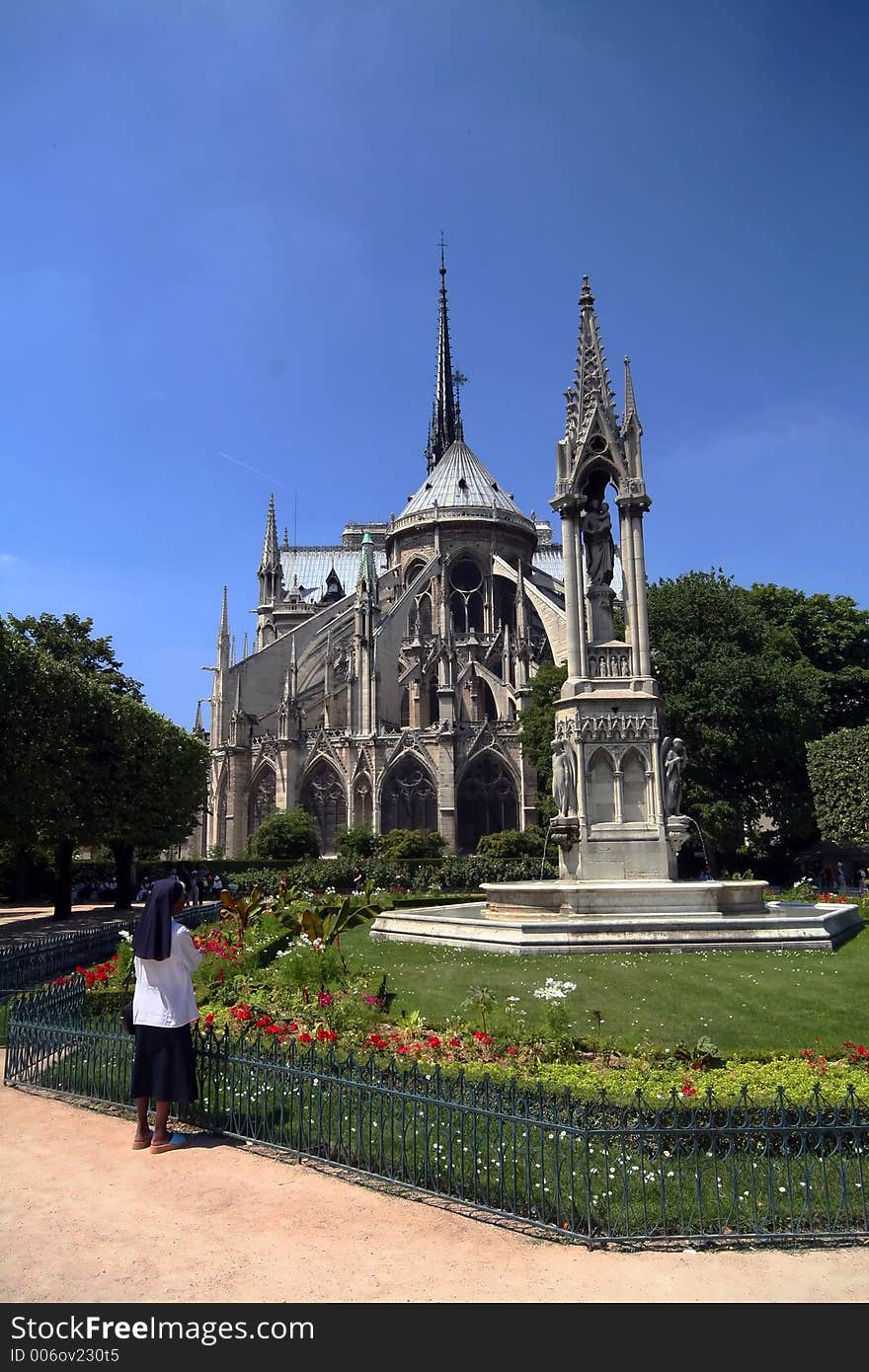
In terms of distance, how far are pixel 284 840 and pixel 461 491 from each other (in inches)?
1400

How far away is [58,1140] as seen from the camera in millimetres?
7242

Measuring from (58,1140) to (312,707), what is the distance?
54846 mm

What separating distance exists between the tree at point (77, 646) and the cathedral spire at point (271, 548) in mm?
49963

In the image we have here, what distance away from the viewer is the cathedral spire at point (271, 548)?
8694cm

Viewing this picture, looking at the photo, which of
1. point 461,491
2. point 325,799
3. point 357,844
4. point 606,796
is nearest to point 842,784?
point 606,796

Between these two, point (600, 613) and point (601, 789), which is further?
point (600, 613)

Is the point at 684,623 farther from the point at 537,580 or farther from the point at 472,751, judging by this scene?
the point at 537,580

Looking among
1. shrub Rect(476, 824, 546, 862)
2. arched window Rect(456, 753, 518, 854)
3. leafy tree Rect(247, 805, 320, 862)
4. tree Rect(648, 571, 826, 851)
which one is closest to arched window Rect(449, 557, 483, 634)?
arched window Rect(456, 753, 518, 854)

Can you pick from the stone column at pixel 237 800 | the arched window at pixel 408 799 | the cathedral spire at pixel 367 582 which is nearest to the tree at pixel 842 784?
the arched window at pixel 408 799

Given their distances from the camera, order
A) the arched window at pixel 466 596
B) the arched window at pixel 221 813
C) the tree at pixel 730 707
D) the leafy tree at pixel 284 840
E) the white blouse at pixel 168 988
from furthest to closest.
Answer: the arched window at pixel 466 596
the arched window at pixel 221 813
the leafy tree at pixel 284 840
the tree at pixel 730 707
the white blouse at pixel 168 988

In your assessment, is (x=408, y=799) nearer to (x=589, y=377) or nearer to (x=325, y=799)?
(x=325, y=799)

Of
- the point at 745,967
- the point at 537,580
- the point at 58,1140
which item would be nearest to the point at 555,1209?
the point at 58,1140

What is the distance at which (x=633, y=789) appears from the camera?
15719mm

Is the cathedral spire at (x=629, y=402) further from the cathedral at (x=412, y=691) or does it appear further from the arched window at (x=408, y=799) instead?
the arched window at (x=408, y=799)
